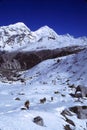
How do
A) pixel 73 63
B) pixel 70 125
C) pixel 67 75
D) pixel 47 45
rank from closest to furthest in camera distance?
pixel 70 125 → pixel 67 75 → pixel 73 63 → pixel 47 45

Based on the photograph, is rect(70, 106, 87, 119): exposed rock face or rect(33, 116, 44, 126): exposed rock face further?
rect(70, 106, 87, 119): exposed rock face

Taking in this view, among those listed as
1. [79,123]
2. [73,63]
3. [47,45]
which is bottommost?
[79,123]

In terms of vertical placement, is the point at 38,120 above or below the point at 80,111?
above

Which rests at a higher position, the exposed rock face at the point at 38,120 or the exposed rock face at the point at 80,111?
the exposed rock face at the point at 38,120

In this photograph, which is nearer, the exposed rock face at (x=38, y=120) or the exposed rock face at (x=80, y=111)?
the exposed rock face at (x=38, y=120)

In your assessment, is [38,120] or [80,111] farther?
[80,111]

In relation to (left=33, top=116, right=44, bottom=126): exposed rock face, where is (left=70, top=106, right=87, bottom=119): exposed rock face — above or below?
below

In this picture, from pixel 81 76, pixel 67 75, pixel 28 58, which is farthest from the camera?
pixel 28 58

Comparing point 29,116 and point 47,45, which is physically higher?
point 47,45

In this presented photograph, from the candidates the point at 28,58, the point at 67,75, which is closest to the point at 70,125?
the point at 67,75

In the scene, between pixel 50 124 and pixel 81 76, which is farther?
pixel 81 76

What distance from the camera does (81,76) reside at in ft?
116

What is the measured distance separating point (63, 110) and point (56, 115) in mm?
1405

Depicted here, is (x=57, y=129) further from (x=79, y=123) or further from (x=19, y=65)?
(x=19, y=65)
